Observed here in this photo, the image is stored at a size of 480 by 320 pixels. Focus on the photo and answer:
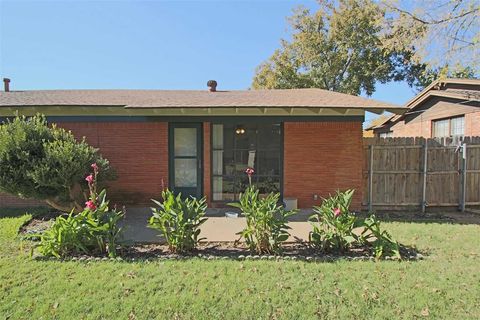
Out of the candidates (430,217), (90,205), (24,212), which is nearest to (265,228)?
(90,205)

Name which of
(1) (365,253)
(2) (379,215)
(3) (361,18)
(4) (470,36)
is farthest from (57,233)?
(3) (361,18)

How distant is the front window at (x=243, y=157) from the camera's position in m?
8.71

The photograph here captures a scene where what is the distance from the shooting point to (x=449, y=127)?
496 inches

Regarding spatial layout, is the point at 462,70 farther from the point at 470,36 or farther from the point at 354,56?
the point at 354,56

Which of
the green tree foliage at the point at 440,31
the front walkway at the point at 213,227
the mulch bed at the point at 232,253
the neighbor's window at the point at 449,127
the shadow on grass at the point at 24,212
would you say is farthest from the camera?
the neighbor's window at the point at 449,127

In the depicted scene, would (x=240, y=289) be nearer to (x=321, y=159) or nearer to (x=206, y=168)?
(x=206, y=168)

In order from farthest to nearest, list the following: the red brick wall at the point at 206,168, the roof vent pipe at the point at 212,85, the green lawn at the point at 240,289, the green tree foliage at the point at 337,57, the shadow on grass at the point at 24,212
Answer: the green tree foliage at the point at 337,57
the roof vent pipe at the point at 212,85
the red brick wall at the point at 206,168
the shadow on grass at the point at 24,212
the green lawn at the point at 240,289

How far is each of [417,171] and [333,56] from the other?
17.6m

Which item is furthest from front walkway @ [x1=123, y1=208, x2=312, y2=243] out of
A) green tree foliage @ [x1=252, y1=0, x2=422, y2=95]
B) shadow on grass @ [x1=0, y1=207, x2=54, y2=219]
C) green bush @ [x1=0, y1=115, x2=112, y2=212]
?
green tree foliage @ [x1=252, y1=0, x2=422, y2=95]

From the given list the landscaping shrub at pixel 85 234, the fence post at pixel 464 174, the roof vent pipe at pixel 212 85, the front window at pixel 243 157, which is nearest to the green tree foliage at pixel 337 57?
the fence post at pixel 464 174

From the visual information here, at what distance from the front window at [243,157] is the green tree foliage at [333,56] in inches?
Answer: 656

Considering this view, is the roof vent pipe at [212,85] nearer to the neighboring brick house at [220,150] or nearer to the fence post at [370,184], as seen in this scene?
the neighboring brick house at [220,150]

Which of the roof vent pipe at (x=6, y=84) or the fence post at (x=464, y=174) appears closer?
the fence post at (x=464, y=174)

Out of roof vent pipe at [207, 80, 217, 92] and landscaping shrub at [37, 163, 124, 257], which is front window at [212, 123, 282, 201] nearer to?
roof vent pipe at [207, 80, 217, 92]
